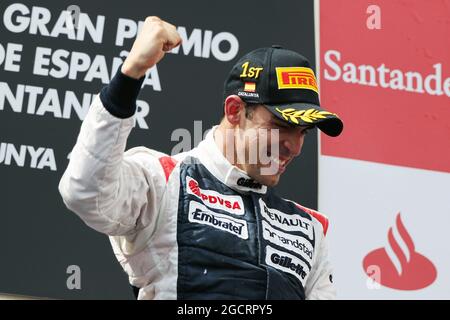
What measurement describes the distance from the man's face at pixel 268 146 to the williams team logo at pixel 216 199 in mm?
60

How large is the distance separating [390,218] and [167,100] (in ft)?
2.29

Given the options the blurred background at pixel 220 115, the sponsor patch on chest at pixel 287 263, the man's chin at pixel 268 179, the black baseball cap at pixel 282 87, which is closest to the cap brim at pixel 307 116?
the black baseball cap at pixel 282 87

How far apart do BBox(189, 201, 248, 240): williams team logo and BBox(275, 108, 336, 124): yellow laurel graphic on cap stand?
21cm

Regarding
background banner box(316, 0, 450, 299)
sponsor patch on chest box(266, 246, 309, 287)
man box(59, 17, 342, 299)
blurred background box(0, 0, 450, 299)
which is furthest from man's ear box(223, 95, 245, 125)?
background banner box(316, 0, 450, 299)

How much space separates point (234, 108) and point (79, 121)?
796mm

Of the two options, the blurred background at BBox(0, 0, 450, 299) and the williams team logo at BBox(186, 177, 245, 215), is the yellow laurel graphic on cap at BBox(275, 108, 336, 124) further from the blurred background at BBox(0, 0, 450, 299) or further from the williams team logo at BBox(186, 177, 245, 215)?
the blurred background at BBox(0, 0, 450, 299)

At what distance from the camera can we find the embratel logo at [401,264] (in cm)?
255

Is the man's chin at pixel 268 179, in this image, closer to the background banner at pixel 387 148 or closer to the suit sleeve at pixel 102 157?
the suit sleeve at pixel 102 157

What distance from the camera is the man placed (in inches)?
54.3

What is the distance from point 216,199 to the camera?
5.54ft

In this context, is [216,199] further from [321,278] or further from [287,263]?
[321,278]

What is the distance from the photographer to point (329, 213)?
2.53 m
